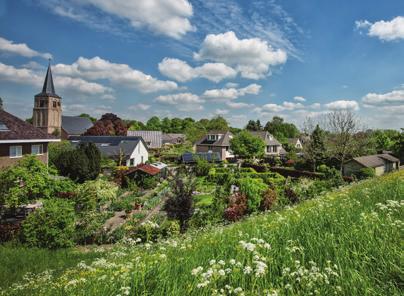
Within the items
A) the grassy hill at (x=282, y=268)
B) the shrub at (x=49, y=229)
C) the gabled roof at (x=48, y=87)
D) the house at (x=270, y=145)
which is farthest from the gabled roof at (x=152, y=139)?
the grassy hill at (x=282, y=268)

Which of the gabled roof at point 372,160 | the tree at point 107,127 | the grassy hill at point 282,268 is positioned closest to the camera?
the grassy hill at point 282,268

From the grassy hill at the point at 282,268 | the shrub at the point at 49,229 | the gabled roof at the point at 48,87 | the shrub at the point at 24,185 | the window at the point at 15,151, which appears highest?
the gabled roof at the point at 48,87

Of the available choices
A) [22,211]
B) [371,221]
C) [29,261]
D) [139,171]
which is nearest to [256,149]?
[139,171]

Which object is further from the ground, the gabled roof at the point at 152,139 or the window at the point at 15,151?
the gabled roof at the point at 152,139

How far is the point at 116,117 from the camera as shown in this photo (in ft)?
286

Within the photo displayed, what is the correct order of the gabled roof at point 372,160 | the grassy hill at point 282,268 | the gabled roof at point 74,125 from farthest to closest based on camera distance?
the gabled roof at point 74,125 < the gabled roof at point 372,160 < the grassy hill at point 282,268

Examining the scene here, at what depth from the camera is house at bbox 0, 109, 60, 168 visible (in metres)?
21.1

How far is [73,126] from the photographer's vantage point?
76.7 m

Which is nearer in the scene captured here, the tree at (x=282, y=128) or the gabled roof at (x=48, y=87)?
the gabled roof at (x=48, y=87)

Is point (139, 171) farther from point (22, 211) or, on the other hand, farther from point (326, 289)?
point (326, 289)

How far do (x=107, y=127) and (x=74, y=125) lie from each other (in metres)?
9.72

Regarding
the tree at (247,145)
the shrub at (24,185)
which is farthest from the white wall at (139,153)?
the shrub at (24,185)

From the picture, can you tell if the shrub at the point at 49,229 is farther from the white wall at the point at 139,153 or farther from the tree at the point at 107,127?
the tree at the point at 107,127

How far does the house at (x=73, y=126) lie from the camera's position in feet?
240
